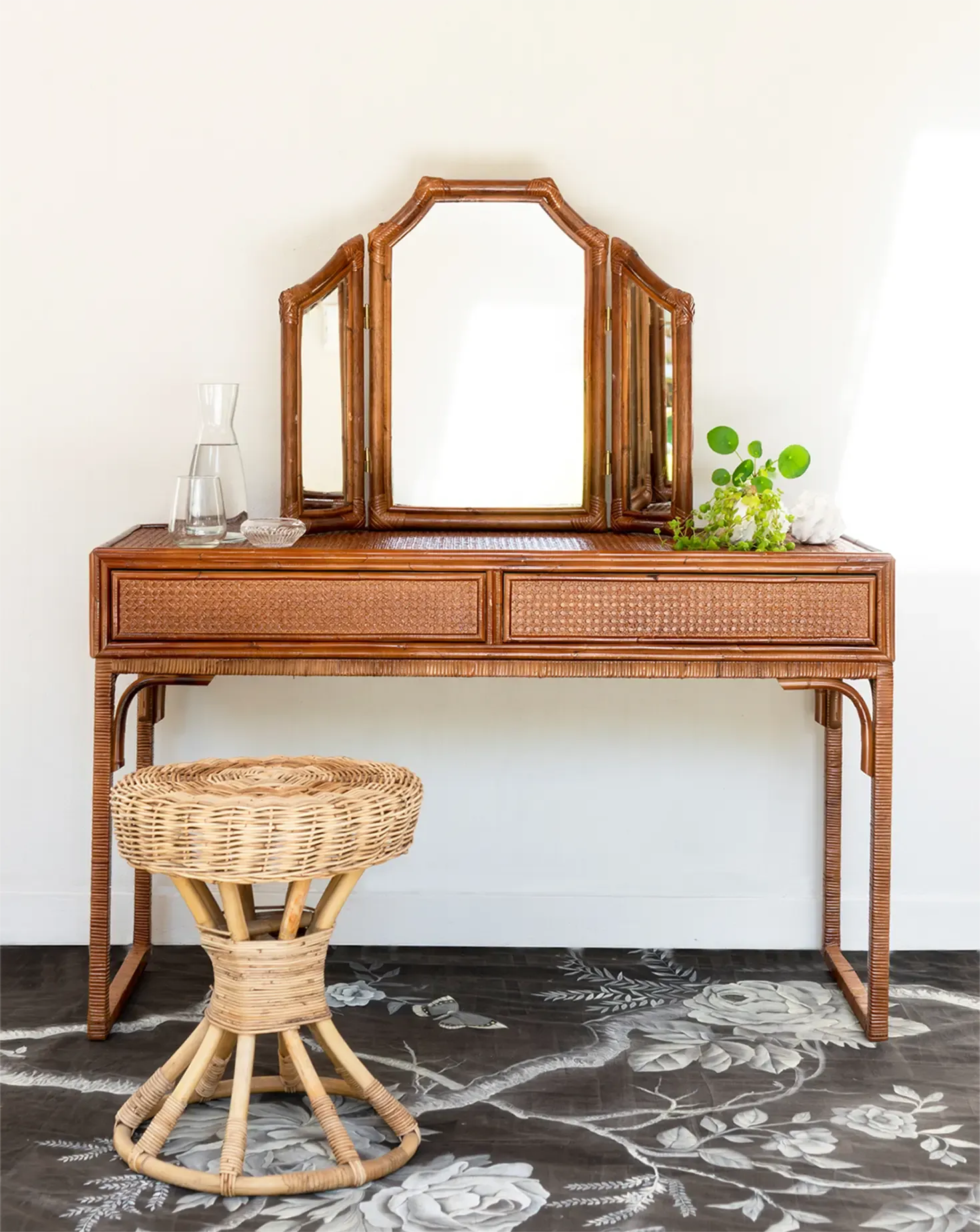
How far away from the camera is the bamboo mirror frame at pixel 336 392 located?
270 cm

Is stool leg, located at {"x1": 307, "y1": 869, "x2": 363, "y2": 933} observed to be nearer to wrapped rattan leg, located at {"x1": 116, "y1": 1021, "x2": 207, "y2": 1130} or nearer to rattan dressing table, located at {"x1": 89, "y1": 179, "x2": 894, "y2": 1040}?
wrapped rattan leg, located at {"x1": 116, "y1": 1021, "x2": 207, "y2": 1130}

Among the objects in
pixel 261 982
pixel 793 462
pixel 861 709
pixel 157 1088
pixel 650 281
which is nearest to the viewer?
pixel 261 982

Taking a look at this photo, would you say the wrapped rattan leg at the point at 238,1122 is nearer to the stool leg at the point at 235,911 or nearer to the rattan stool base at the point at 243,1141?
the rattan stool base at the point at 243,1141

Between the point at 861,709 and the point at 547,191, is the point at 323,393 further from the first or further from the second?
the point at 861,709

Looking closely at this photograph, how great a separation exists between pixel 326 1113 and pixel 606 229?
6.25 ft

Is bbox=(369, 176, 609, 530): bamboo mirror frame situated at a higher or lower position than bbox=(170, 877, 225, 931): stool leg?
Answer: higher

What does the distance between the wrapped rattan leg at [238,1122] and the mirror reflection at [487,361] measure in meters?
1.24

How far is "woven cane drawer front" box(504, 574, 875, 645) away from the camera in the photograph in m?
2.38

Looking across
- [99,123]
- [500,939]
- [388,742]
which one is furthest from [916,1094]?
[99,123]

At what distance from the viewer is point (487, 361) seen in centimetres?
274

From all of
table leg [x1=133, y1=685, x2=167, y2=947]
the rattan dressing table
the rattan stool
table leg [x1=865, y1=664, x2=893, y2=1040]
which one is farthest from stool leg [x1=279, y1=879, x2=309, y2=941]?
table leg [x1=865, y1=664, x2=893, y2=1040]

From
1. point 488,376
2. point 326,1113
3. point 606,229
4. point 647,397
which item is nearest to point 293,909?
point 326,1113

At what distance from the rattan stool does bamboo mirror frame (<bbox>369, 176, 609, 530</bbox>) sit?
804mm

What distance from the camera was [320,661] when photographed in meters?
2.40
